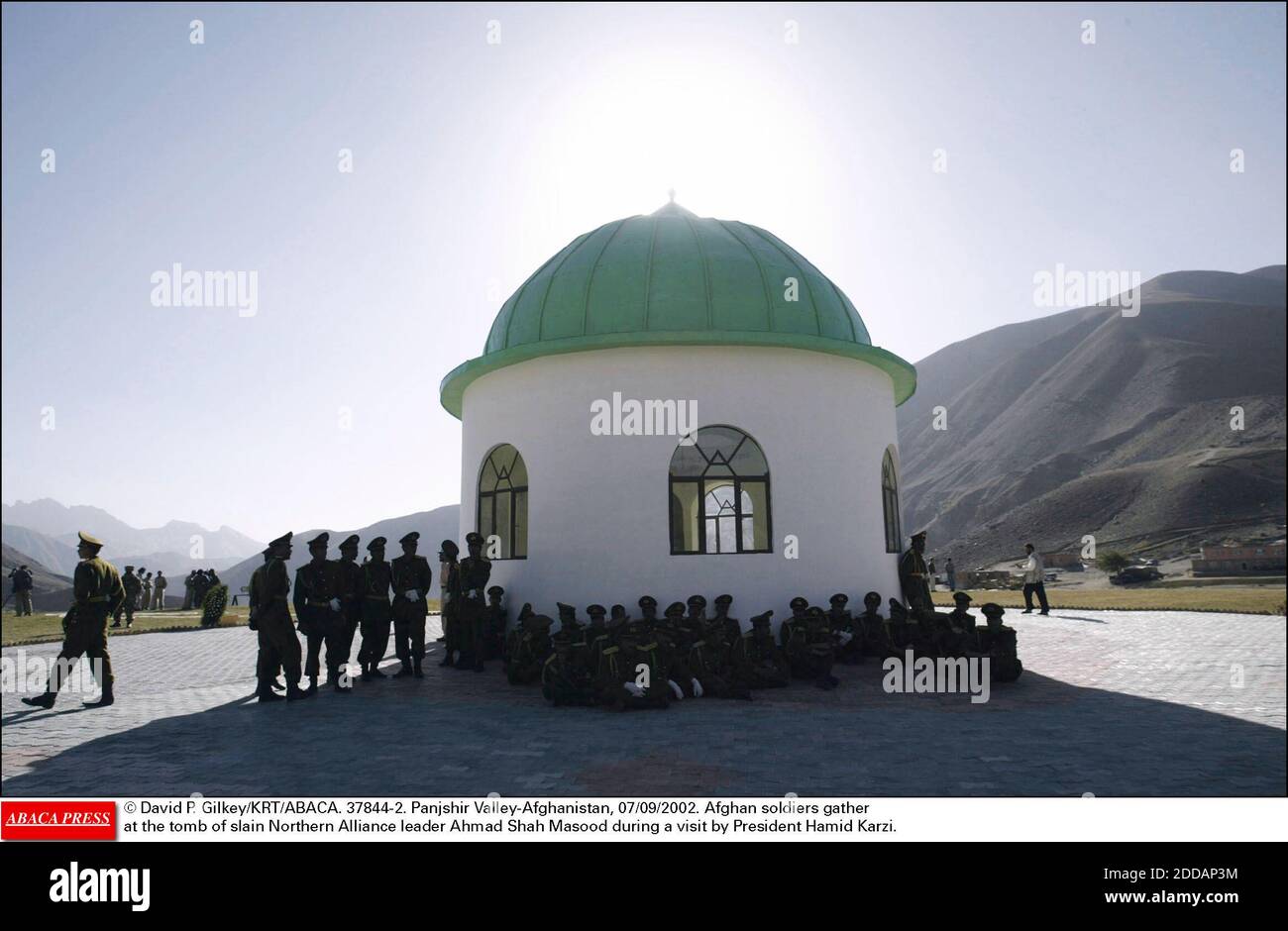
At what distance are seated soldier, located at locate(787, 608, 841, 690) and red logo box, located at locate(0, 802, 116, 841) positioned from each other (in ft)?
22.4

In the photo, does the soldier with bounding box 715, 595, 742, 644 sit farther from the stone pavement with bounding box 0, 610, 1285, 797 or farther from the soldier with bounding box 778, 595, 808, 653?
the stone pavement with bounding box 0, 610, 1285, 797

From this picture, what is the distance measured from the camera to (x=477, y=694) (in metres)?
8.83

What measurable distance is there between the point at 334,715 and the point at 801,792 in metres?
5.08

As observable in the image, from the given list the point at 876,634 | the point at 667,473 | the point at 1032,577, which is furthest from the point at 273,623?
the point at 1032,577

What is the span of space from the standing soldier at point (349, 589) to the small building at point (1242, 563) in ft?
90.5

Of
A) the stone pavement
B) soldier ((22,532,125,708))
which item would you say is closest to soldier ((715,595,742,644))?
the stone pavement

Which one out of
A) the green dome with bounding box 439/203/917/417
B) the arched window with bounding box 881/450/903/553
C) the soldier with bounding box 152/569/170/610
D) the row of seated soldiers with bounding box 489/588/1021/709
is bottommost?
the soldier with bounding box 152/569/170/610

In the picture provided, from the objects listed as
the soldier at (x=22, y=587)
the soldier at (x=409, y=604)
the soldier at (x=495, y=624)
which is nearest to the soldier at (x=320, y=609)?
the soldier at (x=409, y=604)

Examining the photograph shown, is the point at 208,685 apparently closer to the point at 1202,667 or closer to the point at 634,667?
the point at 634,667

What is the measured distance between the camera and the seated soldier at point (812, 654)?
8984 millimetres

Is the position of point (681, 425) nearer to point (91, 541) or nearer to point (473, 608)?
point (473, 608)

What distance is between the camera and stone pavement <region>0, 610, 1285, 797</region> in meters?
5.23

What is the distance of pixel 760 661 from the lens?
9016mm

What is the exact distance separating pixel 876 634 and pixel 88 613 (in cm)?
960
